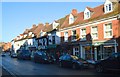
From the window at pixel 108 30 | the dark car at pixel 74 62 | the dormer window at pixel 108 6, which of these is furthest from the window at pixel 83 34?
the dark car at pixel 74 62

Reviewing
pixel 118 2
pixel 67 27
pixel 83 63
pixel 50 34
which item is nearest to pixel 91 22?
pixel 118 2

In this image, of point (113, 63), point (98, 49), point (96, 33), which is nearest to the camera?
point (113, 63)

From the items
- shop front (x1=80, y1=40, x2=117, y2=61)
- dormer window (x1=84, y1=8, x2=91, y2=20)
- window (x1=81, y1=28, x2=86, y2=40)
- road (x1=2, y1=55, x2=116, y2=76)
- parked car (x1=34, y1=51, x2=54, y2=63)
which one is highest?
dormer window (x1=84, y1=8, x2=91, y2=20)

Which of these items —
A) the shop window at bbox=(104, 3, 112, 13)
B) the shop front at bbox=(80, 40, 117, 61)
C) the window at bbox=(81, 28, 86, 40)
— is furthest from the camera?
the window at bbox=(81, 28, 86, 40)

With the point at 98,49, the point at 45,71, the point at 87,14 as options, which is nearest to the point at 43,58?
the point at 98,49

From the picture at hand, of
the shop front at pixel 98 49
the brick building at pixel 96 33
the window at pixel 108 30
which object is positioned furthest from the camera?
the window at pixel 108 30

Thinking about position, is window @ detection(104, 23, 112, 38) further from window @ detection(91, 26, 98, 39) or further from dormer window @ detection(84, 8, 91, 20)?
dormer window @ detection(84, 8, 91, 20)

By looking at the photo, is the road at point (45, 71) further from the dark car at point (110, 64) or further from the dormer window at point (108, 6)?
the dormer window at point (108, 6)

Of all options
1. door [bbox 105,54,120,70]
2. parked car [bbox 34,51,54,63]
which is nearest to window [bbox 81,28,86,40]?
parked car [bbox 34,51,54,63]

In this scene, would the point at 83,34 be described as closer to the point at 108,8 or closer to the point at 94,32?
the point at 94,32

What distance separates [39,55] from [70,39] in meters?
6.36

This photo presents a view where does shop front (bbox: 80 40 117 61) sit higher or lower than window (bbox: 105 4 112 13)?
lower

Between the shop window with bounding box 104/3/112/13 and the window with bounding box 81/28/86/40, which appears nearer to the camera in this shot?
the shop window with bounding box 104/3/112/13

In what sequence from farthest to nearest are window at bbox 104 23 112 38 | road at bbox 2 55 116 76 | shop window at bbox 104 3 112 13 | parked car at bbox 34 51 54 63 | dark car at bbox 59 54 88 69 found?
1. parked car at bbox 34 51 54 63
2. shop window at bbox 104 3 112 13
3. window at bbox 104 23 112 38
4. dark car at bbox 59 54 88 69
5. road at bbox 2 55 116 76
